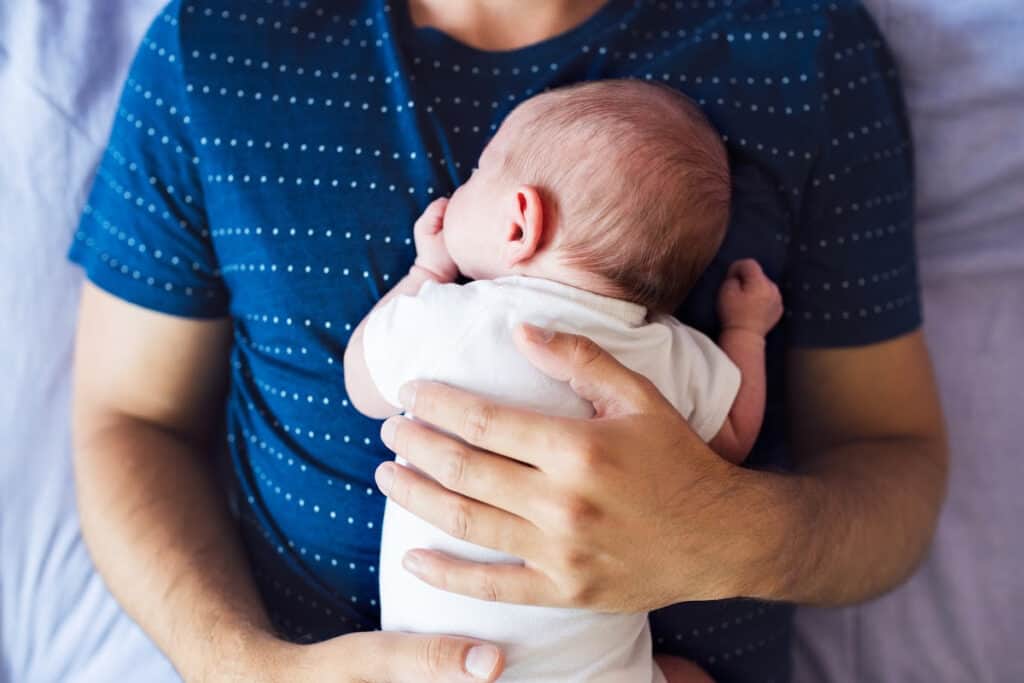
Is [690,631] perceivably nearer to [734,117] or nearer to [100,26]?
[734,117]

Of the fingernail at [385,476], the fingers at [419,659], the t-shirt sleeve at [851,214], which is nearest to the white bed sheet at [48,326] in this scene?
the fingers at [419,659]

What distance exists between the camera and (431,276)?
912 mm

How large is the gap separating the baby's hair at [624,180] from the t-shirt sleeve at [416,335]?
4.6 inches

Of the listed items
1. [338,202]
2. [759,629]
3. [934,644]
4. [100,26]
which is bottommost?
[934,644]

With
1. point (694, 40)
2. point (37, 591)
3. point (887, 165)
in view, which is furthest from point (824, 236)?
point (37, 591)

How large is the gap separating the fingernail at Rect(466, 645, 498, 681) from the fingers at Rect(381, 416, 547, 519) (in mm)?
124

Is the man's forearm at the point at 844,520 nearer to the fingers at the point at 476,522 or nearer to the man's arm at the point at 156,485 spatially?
the fingers at the point at 476,522

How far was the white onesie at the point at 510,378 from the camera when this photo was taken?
81 cm

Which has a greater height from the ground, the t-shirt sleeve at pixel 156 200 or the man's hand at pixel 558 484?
the t-shirt sleeve at pixel 156 200

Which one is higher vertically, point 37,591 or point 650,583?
point 650,583

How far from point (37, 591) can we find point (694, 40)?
110 cm

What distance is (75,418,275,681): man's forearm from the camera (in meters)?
0.98

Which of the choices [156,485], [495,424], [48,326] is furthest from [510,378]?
[48,326]

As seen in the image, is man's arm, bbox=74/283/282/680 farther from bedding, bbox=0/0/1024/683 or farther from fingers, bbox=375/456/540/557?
fingers, bbox=375/456/540/557
